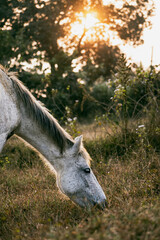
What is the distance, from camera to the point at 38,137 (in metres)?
3.20

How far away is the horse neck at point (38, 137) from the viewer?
3154mm

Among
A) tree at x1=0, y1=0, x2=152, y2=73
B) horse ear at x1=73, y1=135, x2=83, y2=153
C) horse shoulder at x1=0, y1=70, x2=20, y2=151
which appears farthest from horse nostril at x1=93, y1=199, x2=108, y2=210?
tree at x1=0, y1=0, x2=152, y2=73

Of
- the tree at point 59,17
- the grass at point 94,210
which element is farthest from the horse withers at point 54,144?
the tree at point 59,17

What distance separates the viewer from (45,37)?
17.6m

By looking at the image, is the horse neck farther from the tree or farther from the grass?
the tree

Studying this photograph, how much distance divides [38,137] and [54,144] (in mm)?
237

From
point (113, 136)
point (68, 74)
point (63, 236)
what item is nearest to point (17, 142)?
point (113, 136)

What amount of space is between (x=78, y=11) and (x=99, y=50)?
12.1 feet

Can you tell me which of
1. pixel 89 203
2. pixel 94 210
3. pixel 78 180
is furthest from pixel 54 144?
pixel 94 210

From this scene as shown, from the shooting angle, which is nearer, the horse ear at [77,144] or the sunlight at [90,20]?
the horse ear at [77,144]

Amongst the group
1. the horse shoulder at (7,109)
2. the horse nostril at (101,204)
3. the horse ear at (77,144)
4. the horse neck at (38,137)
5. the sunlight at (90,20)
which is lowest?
the horse nostril at (101,204)

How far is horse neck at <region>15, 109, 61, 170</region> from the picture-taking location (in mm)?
3154

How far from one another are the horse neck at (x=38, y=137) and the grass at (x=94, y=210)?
66cm

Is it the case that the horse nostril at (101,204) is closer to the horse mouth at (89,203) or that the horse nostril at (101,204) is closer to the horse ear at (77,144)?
the horse mouth at (89,203)
